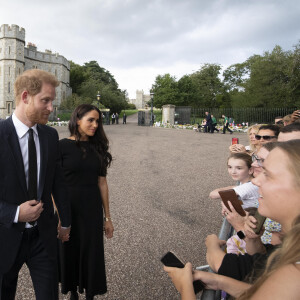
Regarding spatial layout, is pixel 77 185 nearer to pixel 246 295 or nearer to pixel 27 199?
pixel 27 199

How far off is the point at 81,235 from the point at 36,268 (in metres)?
0.62

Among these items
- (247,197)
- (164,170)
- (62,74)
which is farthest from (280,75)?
(62,74)

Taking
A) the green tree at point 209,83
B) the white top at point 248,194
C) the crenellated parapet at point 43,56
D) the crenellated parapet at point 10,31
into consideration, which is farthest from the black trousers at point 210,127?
the crenellated parapet at point 43,56

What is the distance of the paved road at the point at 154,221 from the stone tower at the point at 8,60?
39.9 metres

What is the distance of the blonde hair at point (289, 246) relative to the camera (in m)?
0.98

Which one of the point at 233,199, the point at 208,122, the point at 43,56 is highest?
the point at 43,56

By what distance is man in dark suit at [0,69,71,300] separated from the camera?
1.76m

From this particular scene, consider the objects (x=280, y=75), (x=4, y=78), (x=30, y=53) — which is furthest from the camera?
(x=30, y=53)

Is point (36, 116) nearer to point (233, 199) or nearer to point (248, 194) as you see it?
point (233, 199)

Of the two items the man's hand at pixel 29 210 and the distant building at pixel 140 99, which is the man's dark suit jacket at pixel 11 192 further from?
the distant building at pixel 140 99

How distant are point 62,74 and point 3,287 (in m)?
53.3

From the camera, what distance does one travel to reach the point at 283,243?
3.43 ft

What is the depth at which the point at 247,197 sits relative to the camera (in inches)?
103

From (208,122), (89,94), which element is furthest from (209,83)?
(208,122)
